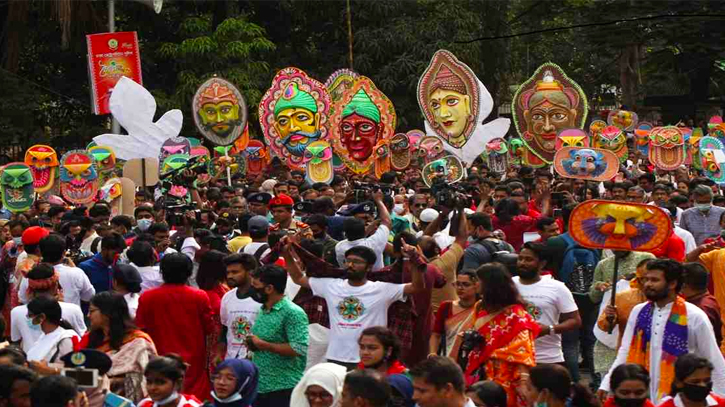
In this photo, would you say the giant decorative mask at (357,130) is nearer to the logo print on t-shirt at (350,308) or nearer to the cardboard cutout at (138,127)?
the cardboard cutout at (138,127)

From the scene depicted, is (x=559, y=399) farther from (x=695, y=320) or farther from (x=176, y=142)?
(x=176, y=142)

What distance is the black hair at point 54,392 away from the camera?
5172 millimetres

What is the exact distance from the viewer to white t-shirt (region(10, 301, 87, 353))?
7680 millimetres

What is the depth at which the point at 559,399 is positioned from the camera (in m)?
5.90

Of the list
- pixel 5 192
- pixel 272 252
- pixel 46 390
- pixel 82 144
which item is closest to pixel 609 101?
pixel 82 144

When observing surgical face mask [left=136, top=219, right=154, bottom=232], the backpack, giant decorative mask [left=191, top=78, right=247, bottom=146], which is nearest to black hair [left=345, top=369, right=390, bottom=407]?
the backpack

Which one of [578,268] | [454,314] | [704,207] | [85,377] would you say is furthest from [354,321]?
[704,207]

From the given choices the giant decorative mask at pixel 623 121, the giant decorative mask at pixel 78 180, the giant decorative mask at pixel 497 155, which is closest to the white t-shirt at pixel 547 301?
the giant decorative mask at pixel 78 180

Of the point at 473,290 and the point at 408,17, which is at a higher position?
the point at 408,17

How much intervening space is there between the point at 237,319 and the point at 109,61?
50.9 feet

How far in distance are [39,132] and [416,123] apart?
10.2 metres

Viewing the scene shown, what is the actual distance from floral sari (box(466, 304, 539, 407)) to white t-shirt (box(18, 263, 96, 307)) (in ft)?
9.49

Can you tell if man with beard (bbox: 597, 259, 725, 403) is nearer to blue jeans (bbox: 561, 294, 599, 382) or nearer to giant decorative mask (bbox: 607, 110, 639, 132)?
blue jeans (bbox: 561, 294, 599, 382)

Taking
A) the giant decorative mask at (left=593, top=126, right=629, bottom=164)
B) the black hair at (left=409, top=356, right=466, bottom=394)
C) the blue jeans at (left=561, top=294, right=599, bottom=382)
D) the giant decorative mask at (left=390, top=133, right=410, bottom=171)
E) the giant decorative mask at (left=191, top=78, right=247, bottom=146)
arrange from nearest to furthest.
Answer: the black hair at (left=409, top=356, right=466, bottom=394), the blue jeans at (left=561, top=294, right=599, bottom=382), the giant decorative mask at (left=191, top=78, right=247, bottom=146), the giant decorative mask at (left=390, top=133, right=410, bottom=171), the giant decorative mask at (left=593, top=126, right=629, bottom=164)
